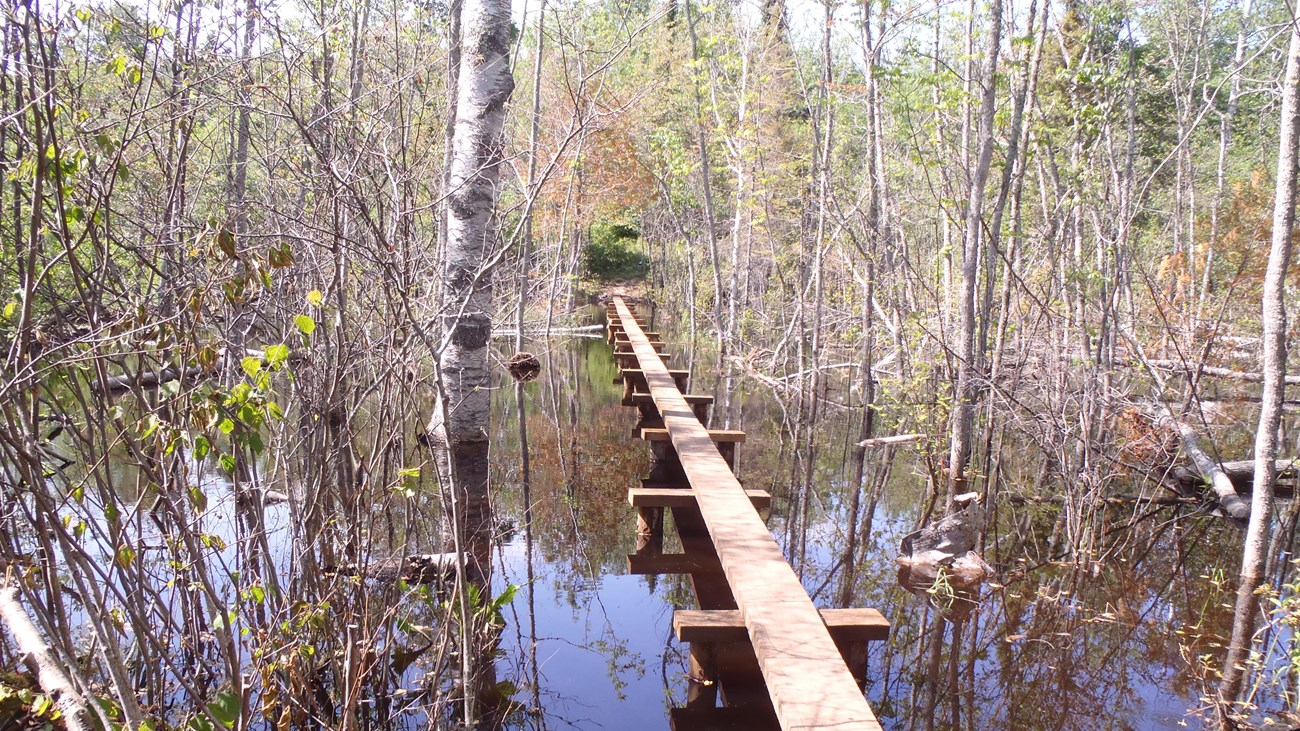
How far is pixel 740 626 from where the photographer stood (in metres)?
3.36

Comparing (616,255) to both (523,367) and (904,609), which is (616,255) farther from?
(904,609)

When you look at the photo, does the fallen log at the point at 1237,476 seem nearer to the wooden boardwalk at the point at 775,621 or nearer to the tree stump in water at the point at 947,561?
the tree stump in water at the point at 947,561

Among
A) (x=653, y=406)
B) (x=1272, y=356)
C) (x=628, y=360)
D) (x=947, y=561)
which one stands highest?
(x=1272, y=356)

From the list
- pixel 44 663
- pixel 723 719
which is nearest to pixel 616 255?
pixel 723 719

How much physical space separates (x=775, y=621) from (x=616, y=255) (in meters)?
30.3

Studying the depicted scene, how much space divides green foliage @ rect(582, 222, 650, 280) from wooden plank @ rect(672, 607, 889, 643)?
27901 mm

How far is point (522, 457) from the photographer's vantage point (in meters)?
8.66

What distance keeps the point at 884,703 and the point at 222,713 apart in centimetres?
299

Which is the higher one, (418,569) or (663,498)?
(663,498)

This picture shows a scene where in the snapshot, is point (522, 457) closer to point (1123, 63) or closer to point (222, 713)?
point (222, 713)

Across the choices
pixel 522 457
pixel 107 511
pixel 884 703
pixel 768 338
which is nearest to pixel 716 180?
pixel 768 338

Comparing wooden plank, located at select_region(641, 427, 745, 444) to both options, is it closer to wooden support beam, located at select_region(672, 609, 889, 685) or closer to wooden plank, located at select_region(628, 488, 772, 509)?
wooden plank, located at select_region(628, 488, 772, 509)

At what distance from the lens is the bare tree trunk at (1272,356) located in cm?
510

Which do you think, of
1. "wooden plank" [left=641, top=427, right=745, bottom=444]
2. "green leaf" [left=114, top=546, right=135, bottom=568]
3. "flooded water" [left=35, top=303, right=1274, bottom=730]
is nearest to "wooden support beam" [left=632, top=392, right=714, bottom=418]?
"flooded water" [left=35, top=303, right=1274, bottom=730]
